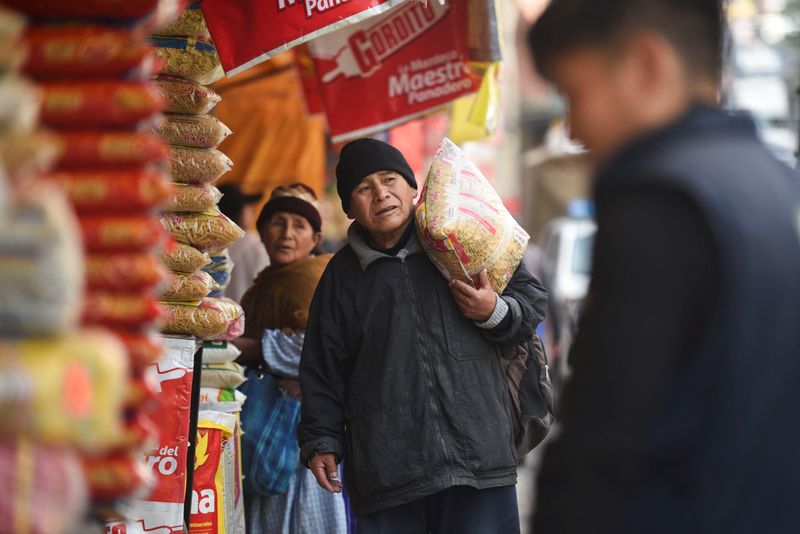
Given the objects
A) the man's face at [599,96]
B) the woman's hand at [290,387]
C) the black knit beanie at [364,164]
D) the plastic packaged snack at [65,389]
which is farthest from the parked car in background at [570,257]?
the plastic packaged snack at [65,389]

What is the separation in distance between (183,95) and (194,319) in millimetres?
906

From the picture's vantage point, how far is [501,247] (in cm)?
445

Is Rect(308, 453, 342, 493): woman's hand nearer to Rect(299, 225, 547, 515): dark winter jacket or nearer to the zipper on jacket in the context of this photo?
Rect(299, 225, 547, 515): dark winter jacket

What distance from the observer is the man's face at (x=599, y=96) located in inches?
92.4

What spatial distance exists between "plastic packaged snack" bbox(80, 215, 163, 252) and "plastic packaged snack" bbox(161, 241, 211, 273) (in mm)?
2245

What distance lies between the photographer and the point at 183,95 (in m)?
4.61

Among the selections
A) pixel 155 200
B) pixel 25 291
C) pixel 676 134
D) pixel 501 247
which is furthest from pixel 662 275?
pixel 501 247

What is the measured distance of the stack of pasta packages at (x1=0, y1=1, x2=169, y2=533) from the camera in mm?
1915

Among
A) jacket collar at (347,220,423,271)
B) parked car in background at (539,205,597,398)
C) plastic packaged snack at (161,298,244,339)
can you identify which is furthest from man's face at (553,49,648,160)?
parked car in background at (539,205,597,398)

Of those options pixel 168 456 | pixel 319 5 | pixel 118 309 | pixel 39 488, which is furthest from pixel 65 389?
pixel 319 5

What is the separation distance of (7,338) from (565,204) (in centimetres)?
2651

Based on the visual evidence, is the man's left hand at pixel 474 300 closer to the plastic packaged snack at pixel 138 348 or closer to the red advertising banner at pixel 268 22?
the red advertising banner at pixel 268 22

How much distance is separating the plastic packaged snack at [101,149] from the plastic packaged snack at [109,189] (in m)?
0.02

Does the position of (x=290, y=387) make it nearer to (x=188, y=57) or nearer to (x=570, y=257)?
(x=188, y=57)
